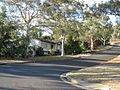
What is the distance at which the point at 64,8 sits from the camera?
4712cm

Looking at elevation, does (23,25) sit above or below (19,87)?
above

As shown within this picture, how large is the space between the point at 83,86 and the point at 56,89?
6.97 feet

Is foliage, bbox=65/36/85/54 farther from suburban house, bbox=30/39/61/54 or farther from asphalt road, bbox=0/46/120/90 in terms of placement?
asphalt road, bbox=0/46/120/90

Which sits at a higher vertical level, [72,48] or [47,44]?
[47,44]

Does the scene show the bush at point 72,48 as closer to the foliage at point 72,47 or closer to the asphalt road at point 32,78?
the foliage at point 72,47

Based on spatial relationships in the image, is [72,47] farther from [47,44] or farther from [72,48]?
[47,44]

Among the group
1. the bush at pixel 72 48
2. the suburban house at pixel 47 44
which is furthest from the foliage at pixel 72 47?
the suburban house at pixel 47 44

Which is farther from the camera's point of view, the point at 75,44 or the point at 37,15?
the point at 75,44

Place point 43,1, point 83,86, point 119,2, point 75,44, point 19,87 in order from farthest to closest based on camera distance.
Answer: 1. point 75,44
2. point 43,1
3. point 119,2
4. point 83,86
5. point 19,87

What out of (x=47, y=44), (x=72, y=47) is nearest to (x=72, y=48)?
(x=72, y=47)

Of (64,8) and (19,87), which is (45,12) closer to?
(64,8)

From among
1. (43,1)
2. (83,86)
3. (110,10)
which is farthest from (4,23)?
(83,86)

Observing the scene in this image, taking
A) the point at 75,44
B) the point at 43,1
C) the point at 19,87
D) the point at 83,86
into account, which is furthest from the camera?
the point at 75,44


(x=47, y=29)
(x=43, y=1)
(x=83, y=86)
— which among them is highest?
(x=43, y=1)
